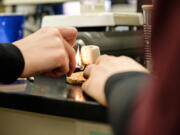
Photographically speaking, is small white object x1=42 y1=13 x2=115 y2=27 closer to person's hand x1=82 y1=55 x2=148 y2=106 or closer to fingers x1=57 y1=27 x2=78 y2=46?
fingers x1=57 y1=27 x2=78 y2=46

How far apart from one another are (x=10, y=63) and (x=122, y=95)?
35cm

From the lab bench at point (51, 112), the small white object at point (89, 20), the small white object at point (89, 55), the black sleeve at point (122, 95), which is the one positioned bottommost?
the lab bench at point (51, 112)

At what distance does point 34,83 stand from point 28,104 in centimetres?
15

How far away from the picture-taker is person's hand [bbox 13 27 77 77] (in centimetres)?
81

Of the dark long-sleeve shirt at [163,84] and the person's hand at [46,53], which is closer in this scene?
the dark long-sleeve shirt at [163,84]

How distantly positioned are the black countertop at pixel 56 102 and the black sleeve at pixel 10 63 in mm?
45

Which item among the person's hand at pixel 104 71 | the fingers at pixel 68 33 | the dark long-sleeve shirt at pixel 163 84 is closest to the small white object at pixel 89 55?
the fingers at pixel 68 33

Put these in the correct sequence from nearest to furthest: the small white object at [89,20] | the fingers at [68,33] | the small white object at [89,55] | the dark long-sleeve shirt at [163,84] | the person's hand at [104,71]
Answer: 1. the dark long-sleeve shirt at [163,84]
2. the person's hand at [104,71]
3. the fingers at [68,33]
4. the small white object at [89,55]
5. the small white object at [89,20]

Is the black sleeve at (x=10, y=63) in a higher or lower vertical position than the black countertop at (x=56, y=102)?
higher

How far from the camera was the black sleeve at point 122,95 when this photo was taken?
1.54 feet

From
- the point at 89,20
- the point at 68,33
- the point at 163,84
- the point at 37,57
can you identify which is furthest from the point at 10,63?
the point at 89,20

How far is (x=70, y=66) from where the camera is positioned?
92 centimetres

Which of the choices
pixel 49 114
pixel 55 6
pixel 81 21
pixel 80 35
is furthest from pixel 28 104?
pixel 55 6

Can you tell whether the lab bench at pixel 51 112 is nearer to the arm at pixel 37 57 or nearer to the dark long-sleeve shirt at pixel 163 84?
the arm at pixel 37 57
